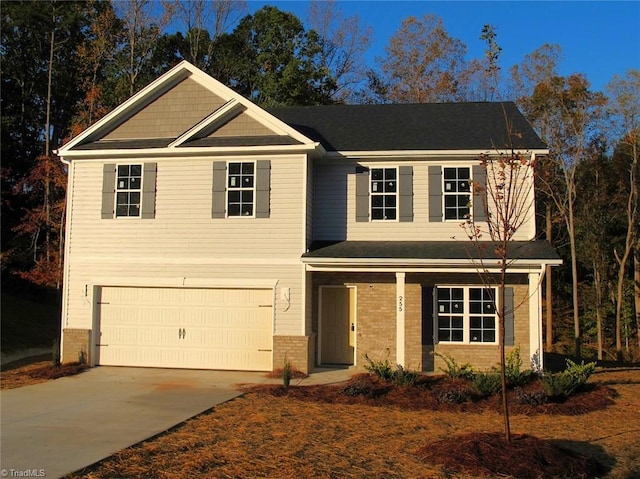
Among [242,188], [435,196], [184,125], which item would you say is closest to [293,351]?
[242,188]

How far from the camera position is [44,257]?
25.6 metres

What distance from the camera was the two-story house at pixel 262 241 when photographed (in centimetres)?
1432

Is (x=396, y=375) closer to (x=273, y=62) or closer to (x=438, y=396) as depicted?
(x=438, y=396)

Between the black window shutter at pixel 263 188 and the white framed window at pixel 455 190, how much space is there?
14.8 ft

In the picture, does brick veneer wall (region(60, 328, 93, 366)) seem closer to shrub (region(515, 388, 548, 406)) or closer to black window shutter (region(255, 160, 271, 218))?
black window shutter (region(255, 160, 271, 218))

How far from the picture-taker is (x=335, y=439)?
822cm

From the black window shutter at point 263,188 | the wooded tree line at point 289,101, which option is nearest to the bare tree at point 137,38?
the wooded tree line at point 289,101

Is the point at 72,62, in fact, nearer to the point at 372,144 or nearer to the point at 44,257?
the point at 44,257

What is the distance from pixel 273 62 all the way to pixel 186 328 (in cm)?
2044

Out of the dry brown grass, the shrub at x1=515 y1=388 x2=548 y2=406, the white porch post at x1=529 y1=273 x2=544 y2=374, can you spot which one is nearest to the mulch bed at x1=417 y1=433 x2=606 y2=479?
the dry brown grass

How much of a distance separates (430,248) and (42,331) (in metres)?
17.0

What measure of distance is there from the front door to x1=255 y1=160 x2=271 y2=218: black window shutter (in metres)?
2.58

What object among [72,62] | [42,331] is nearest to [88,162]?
[42,331]

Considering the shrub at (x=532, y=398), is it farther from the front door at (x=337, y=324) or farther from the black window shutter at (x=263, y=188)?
the black window shutter at (x=263, y=188)
